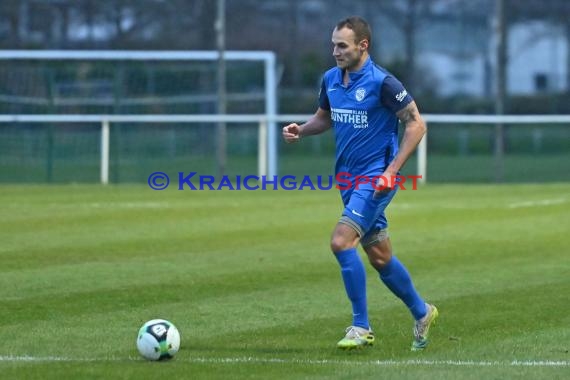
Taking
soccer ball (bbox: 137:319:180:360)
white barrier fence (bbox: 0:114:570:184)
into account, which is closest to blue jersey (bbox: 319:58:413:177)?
soccer ball (bbox: 137:319:180:360)

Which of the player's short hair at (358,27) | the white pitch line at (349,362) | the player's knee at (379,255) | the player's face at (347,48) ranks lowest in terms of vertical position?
the white pitch line at (349,362)

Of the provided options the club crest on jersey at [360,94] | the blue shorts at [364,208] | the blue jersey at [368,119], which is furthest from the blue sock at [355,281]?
the club crest on jersey at [360,94]

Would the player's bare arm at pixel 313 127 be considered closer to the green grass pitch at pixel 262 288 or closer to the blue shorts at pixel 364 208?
the blue shorts at pixel 364 208

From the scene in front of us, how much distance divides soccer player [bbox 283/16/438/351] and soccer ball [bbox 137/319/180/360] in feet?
3.41

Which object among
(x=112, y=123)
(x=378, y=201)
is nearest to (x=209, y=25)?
(x=112, y=123)

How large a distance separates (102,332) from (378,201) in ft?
6.56

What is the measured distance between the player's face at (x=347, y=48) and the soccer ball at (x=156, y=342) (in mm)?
1930

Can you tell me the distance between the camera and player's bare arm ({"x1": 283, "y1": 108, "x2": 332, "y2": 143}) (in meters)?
8.69

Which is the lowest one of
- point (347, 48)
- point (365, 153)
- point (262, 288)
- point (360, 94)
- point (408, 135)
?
point (262, 288)

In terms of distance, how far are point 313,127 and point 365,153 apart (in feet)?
2.16

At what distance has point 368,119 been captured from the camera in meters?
8.20

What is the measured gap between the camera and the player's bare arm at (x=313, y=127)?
28.5ft

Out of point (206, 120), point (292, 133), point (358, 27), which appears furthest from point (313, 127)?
point (206, 120)

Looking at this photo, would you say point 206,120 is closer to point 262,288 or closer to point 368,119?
point 262,288
